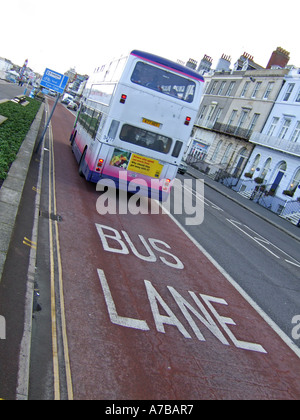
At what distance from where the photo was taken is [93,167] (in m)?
13.5

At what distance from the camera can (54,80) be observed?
702 inches

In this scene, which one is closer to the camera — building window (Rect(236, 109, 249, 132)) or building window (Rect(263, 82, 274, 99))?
building window (Rect(263, 82, 274, 99))

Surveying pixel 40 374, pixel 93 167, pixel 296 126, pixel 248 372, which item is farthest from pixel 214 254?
pixel 296 126

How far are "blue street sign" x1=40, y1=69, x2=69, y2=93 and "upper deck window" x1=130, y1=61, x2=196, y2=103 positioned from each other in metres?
6.17

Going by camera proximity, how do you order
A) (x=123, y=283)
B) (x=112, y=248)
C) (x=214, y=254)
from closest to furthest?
(x=123, y=283), (x=112, y=248), (x=214, y=254)

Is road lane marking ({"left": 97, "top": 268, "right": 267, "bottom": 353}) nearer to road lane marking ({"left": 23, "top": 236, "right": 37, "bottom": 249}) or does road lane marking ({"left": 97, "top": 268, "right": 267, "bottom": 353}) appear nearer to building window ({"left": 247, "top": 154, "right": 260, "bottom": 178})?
road lane marking ({"left": 23, "top": 236, "right": 37, "bottom": 249})

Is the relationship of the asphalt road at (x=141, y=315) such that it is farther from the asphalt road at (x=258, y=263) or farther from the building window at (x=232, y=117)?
the building window at (x=232, y=117)

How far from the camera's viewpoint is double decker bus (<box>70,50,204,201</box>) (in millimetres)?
12711

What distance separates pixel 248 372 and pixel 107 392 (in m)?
2.68

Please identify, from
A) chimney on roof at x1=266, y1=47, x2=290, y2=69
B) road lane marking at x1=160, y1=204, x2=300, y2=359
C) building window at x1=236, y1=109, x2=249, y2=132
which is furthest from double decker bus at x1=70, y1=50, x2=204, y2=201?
chimney on roof at x1=266, y1=47, x2=290, y2=69

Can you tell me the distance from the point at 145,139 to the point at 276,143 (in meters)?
28.2

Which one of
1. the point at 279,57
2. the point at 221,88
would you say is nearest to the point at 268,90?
the point at 279,57

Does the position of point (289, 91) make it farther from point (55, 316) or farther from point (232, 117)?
point (55, 316)

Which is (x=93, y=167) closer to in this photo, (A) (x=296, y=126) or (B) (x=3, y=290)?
(B) (x=3, y=290)
